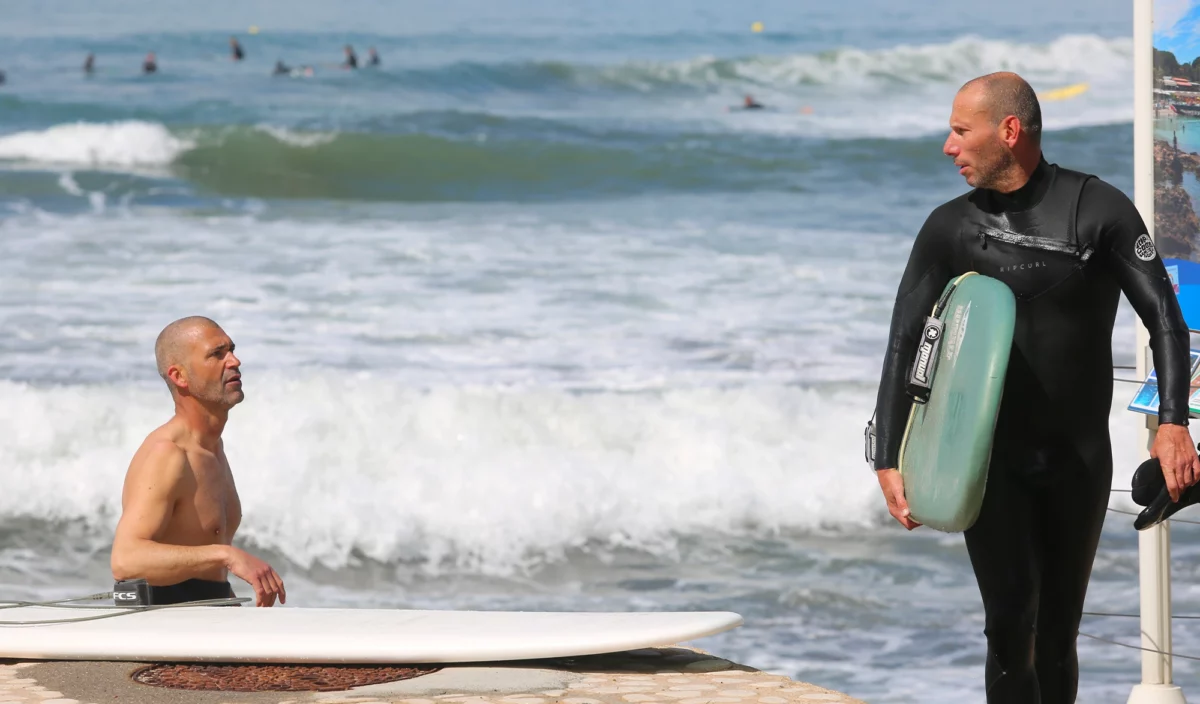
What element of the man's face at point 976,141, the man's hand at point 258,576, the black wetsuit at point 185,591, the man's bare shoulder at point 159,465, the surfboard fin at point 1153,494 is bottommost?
the black wetsuit at point 185,591

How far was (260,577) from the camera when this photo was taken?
359 centimetres

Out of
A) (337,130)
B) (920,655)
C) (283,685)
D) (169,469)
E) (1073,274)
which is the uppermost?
(337,130)

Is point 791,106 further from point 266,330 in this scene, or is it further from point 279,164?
point 266,330

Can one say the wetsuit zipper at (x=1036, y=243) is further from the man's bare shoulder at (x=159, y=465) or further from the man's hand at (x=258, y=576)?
the man's bare shoulder at (x=159, y=465)

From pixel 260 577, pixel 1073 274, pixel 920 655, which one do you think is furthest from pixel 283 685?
pixel 920 655

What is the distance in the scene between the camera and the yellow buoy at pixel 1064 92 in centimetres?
2364

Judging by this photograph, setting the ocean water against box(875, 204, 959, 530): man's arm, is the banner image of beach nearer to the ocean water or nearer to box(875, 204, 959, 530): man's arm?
box(875, 204, 959, 530): man's arm

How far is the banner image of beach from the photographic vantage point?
396 cm

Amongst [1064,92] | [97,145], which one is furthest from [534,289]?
[1064,92]

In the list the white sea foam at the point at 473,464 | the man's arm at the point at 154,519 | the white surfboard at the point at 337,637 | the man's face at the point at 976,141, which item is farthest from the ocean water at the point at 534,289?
the man's face at the point at 976,141

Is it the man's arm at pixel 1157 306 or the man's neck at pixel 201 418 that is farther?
the man's neck at pixel 201 418

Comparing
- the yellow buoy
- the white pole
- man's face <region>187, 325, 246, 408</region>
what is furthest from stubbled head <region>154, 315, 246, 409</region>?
the yellow buoy

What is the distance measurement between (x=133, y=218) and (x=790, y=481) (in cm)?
1140

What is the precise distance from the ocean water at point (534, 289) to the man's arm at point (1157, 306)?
3.24 meters
